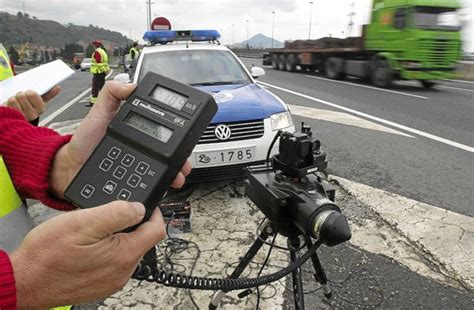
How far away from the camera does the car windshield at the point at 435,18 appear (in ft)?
35.5

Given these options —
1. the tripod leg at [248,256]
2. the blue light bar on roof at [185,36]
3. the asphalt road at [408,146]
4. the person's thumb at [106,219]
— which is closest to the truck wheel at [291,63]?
the asphalt road at [408,146]

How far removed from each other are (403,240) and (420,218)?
458 millimetres

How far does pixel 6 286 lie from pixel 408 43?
12575 mm

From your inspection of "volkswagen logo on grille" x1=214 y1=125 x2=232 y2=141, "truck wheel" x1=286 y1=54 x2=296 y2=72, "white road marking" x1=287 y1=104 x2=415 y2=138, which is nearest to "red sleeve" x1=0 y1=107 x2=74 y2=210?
"volkswagen logo on grille" x1=214 y1=125 x2=232 y2=141

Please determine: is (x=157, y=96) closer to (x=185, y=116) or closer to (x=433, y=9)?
(x=185, y=116)

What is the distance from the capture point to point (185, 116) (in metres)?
1.06

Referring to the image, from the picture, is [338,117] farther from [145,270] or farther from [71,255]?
[71,255]

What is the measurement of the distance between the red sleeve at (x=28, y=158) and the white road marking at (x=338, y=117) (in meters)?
6.00

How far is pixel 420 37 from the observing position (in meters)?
11.0

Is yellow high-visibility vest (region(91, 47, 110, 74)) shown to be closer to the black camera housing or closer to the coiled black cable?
the black camera housing

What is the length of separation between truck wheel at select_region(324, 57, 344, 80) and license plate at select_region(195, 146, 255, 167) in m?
13.0

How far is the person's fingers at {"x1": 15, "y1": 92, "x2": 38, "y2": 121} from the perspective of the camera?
4.81 ft

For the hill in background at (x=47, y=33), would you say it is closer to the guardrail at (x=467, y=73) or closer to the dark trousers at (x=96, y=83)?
the dark trousers at (x=96, y=83)

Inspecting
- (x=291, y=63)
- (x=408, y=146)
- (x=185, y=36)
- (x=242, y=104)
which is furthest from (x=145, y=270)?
(x=291, y=63)
